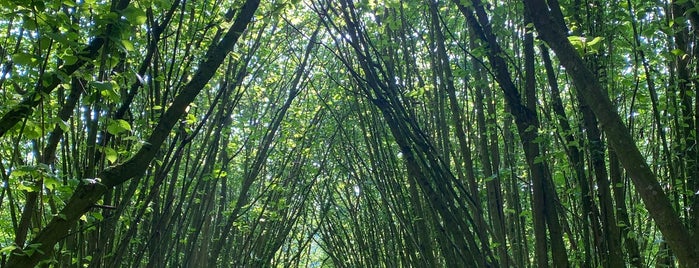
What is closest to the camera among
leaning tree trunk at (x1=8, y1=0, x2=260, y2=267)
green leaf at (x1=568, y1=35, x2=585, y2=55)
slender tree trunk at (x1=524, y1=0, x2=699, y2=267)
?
slender tree trunk at (x1=524, y1=0, x2=699, y2=267)

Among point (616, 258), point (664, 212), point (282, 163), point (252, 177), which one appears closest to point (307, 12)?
point (252, 177)

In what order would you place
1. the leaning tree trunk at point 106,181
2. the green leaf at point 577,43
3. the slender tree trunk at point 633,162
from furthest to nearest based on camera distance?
the leaning tree trunk at point 106,181
the green leaf at point 577,43
the slender tree trunk at point 633,162

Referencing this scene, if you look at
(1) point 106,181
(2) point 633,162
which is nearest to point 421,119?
(1) point 106,181

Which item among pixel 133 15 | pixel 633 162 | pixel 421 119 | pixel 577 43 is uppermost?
pixel 421 119

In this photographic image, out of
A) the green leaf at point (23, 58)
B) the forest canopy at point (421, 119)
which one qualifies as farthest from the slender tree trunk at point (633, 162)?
the green leaf at point (23, 58)

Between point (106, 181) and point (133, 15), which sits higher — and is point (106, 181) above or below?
below

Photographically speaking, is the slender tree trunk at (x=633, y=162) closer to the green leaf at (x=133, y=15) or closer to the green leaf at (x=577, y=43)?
the green leaf at (x=577, y=43)

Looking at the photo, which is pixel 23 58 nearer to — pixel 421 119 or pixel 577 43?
pixel 577 43

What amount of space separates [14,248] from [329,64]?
467 centimetres

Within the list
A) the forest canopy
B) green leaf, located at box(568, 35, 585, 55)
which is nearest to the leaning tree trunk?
the forest canopy

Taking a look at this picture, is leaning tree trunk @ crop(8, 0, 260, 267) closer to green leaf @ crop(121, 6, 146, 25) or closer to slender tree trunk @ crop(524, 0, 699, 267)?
green leaf @ crop(121, 6, 146, 25)

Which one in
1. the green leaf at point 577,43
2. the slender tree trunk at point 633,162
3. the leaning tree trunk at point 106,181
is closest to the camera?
the slender tree trunk at point 633,162

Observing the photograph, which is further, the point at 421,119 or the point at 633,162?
the point at 421,119

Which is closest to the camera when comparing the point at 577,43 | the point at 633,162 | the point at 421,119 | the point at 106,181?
the point at 633,162
